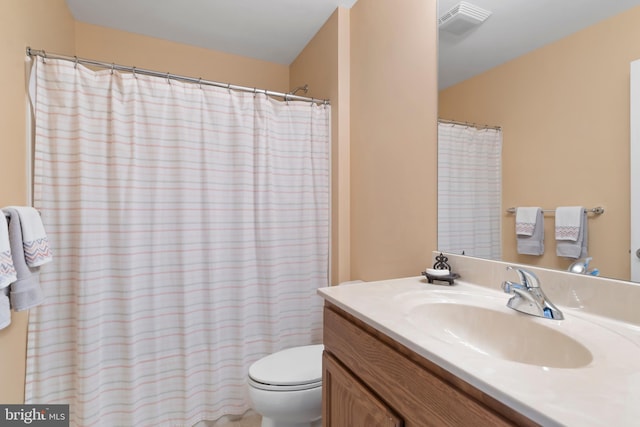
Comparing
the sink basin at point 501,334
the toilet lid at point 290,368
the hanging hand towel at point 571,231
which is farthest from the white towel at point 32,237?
the hanging hand towel at point 571,231

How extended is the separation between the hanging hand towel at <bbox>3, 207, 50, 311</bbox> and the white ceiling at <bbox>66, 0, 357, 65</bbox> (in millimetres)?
1561

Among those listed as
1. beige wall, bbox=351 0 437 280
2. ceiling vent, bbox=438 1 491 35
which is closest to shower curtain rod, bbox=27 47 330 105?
beige wall, bbox=351 0 437 280

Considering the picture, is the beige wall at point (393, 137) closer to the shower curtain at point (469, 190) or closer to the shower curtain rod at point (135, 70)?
the shower curtain at point (469, 190)

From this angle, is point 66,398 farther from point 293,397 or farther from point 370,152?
point 370,152

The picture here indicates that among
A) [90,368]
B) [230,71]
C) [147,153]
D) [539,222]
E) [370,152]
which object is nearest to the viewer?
[539,222]

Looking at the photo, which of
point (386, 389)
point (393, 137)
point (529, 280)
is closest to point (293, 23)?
point (393, 137)

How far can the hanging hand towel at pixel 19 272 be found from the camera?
3.54 ft

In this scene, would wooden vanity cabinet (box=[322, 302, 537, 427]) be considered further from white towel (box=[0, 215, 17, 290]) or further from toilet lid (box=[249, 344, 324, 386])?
white towel (box=[0, 215, 17, 290])

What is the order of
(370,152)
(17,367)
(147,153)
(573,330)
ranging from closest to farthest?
(573,330) < (17,367) < (147,153) < (370,152)

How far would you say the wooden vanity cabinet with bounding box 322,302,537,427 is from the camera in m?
0.56

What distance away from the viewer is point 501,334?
0.88 meters

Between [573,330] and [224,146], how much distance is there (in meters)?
1.72

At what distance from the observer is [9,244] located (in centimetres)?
106

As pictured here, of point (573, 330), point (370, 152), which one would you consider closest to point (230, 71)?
point (370, 152)
